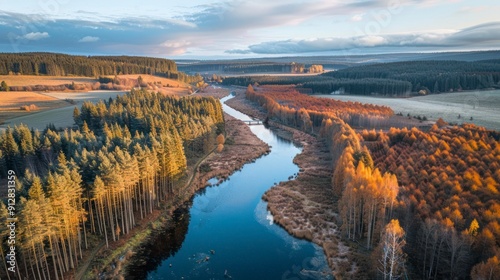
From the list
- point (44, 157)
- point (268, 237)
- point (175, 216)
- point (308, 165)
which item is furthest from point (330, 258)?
point (44, 157)

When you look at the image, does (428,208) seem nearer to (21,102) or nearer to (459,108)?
(459,108)

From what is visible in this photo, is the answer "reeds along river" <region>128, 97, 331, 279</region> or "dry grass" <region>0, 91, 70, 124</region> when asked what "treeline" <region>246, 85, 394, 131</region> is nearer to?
"reeds along river" <region>128, 97, 331, 279</region>

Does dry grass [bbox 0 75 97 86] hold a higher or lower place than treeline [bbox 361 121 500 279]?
higher

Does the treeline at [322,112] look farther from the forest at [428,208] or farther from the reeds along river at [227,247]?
the reeds along river at [227,247]

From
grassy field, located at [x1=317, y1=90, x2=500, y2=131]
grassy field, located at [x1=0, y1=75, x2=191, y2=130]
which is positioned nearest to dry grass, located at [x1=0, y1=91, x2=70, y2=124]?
grassy field, located at [x1=0, y1=75, x2=191, y2=130]

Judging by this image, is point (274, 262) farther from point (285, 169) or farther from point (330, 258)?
point (285, 169)

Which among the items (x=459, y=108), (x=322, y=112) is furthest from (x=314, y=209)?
(x=459, y=108)
